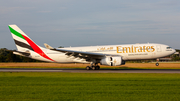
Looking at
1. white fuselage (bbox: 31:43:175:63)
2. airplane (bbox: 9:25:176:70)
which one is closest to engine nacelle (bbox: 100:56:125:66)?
airplane (bbox: 9:25:176:70)

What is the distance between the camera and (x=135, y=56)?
32.9 m

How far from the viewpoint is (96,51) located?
35188 millimetres

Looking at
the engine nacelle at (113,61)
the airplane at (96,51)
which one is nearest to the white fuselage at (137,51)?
the airplane at (96,51)

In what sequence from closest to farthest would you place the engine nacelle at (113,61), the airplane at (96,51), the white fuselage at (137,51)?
the engine nacelle at (113,61) → the airplane at (96,51) → the white fuselage at (137,51)

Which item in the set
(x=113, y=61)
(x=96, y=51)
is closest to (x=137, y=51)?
(x=113, y=61)

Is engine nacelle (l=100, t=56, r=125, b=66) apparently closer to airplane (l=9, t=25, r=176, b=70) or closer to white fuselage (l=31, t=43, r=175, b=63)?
airplane (l=9, t=25, r=176, b=70)

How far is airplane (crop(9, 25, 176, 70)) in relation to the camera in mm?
31950

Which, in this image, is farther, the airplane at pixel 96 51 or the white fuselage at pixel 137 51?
the white fuselage at pixel 137 51

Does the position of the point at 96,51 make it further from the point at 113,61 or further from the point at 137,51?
the point at 137,51

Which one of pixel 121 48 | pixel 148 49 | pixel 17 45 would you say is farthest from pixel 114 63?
pixel 17 45

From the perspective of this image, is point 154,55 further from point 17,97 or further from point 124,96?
point 17,97

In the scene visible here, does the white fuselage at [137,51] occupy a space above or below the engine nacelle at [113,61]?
above

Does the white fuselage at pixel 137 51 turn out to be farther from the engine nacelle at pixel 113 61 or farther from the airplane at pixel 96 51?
the engine nacelle at pixel 113 61

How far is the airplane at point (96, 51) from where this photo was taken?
105ft
